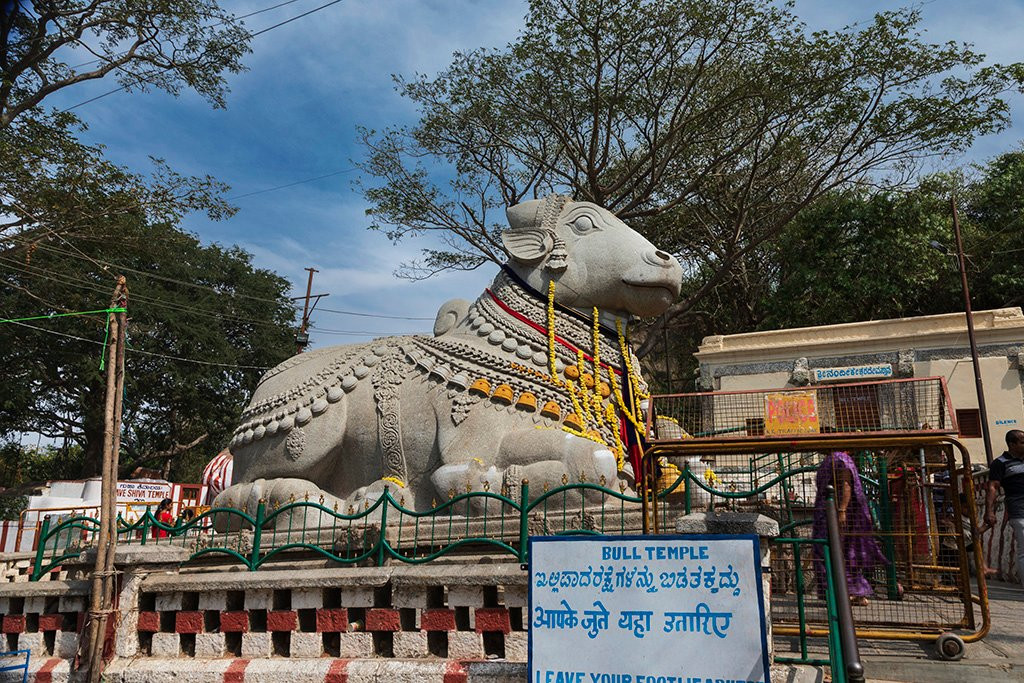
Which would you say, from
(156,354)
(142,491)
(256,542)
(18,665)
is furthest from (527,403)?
(156,354)

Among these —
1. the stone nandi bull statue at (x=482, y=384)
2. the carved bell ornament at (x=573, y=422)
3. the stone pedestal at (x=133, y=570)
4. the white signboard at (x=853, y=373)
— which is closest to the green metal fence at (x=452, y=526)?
the stone pedestal at (x=133, y=570)

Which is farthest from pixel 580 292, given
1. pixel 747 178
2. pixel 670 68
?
pixel 747 178

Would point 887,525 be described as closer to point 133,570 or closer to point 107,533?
point 133,570

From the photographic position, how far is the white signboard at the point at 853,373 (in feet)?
61.5

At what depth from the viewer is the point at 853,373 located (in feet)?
62.4

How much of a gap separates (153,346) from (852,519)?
2392 cm

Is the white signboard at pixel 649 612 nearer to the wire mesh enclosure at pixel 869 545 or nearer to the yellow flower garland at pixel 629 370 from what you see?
the wire mesh enclosure at pixel 869 545

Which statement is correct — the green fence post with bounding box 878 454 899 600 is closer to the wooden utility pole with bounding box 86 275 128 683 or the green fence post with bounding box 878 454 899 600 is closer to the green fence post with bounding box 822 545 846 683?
the green fence post with bounding box 822 545 846 683

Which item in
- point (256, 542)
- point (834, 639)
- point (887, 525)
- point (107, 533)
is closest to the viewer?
point (834, 639)

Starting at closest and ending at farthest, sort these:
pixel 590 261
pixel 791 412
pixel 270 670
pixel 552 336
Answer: pixel 270 670 < pixel 552 336 < pixel 590 261 < pixel 791 412

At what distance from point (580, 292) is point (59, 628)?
5.06 meters

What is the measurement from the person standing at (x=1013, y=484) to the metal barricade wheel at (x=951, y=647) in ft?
6.03

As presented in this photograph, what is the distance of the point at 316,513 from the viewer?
692 centimetres

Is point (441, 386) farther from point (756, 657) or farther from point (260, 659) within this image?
point (756, 657)
